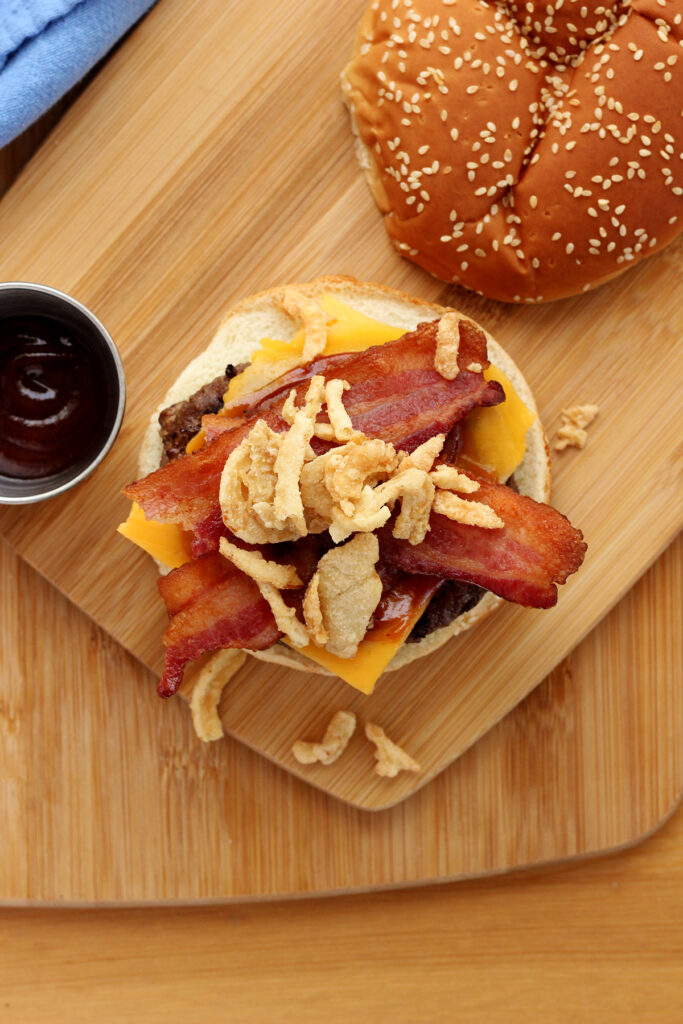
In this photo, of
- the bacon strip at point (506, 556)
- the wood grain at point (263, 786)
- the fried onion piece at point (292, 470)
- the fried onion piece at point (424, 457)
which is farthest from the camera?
the wood grain at point (263, 786)

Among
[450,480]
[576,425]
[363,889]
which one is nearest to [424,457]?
[450,480]

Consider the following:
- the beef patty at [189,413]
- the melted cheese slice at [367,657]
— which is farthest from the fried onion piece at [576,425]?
the beef patty at [189,413]

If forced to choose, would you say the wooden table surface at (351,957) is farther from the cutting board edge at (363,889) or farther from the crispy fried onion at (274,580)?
the crispy fried onion at (274,580)

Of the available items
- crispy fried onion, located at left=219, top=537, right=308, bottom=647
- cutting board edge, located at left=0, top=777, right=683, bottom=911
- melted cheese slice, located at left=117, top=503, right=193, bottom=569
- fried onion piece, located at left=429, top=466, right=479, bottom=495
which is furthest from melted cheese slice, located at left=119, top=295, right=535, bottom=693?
cutting board edge, located at left=0, top=777, right=683, bottom=911

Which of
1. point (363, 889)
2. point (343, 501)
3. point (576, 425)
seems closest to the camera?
point (343, 501)

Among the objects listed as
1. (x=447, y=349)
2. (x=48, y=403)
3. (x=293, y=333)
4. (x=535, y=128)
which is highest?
(x=535, y=128)

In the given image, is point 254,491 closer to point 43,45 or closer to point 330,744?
point 330,744

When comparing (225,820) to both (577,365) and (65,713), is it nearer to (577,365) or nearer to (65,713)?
(65,713)
